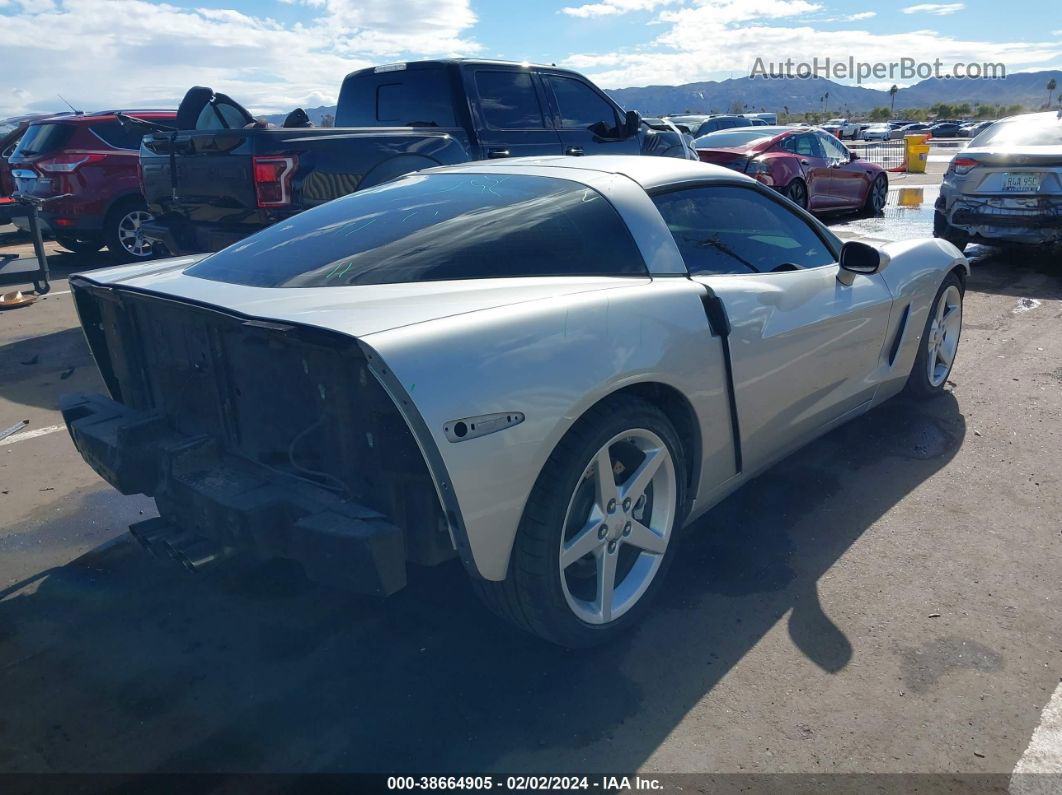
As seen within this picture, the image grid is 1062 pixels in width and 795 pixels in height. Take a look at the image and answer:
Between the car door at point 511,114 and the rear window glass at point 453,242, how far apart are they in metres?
3.97

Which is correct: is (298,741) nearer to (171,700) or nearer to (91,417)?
(171,700)

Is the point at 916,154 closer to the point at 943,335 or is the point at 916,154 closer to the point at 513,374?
the point at 943,335

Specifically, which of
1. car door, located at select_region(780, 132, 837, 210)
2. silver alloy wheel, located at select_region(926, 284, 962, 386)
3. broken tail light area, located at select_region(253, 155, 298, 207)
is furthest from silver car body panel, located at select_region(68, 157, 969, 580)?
car door, located at select_region(780, 132, 837, 210)

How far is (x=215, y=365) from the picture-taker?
9.12ft

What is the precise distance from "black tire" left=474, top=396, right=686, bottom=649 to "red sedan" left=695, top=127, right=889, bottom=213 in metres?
10.3

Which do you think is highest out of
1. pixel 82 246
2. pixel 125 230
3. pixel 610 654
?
pixel 125 230

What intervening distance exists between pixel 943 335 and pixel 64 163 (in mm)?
9571

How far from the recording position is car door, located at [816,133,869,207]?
13.1m

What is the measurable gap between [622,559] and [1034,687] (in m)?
1.31

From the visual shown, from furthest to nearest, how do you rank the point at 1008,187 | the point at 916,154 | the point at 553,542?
the point at 916,154
the point at 1008,187
the point at 553,542

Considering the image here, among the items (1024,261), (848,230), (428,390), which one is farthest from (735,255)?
(848,230)

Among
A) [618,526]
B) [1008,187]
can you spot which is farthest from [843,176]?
[618,526]

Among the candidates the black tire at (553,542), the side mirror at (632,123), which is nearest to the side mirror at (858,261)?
the black tire at (553,542)

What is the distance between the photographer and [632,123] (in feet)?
26.1
